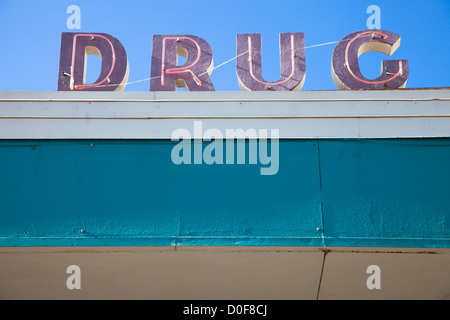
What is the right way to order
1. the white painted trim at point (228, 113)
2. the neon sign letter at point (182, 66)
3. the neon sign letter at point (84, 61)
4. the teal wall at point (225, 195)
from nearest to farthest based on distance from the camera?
the teal wall at point (225, 195)
the white painted trim at point (228, 113)
the neon sign letter at point (84, 61)
the neon sign letter at point (182, 66)

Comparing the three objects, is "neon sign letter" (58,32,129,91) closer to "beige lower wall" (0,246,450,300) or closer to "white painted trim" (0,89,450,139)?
"white painted trim" (0,89,450,139)

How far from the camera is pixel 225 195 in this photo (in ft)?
20.4

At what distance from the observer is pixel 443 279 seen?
253 inches

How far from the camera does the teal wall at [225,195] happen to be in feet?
19.6

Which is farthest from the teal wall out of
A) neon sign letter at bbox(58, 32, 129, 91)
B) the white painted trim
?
neon sign letter at bbox(58, 32, 129, 91)

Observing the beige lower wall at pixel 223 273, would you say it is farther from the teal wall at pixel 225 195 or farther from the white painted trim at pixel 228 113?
the white painted trim at pixel 228 113

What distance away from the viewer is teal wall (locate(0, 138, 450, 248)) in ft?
19.6

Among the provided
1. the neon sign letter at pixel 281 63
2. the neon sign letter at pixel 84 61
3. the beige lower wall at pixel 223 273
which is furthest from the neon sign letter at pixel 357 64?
the neon sign letter at pixel 84 61

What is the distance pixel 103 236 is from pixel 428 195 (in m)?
3.87

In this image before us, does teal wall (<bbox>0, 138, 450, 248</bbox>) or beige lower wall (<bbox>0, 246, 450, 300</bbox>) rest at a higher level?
teal wall (<bbox>0, 138, 450, 248</bbox>)

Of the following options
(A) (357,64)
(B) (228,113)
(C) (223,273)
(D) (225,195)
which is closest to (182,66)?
(B) (228,113)
